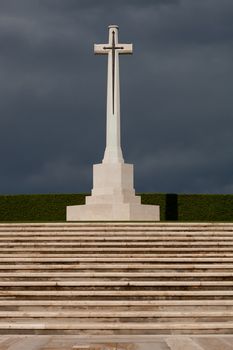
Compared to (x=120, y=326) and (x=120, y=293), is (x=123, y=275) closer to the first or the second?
(x=120, y=293)

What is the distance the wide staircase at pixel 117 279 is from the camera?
9.90 m

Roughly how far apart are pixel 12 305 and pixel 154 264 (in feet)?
12.9

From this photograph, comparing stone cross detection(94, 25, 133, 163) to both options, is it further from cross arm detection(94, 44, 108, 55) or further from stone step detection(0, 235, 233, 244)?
stone step detection(0, 235, 233, 244)

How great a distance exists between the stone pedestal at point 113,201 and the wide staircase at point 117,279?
24.9 ft

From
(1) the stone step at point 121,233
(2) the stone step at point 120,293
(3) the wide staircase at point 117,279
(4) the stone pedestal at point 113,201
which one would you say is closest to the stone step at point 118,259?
(3) the wide staircase at point 117,279

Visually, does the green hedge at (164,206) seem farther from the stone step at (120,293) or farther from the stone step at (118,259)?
the stone step at (120,293)

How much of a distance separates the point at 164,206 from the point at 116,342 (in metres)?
23.2

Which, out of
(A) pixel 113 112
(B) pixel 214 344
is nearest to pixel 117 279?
(B) pixel 214 344

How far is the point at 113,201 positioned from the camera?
2531cm

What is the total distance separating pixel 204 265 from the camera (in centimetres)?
1302

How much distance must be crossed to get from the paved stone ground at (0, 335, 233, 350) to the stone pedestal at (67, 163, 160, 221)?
1590 centimetres

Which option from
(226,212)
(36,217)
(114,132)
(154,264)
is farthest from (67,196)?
(154,264)

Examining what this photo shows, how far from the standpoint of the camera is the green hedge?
30891 mm

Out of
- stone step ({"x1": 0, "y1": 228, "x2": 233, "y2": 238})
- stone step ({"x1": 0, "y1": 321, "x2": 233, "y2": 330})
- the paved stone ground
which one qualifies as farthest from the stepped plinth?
the paved stone ground
